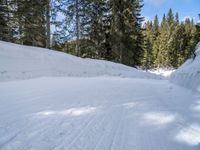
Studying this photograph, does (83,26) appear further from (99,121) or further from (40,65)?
(99,121)

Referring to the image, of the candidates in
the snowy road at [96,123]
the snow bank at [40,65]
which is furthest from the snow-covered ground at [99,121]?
the snow bank at [40,65]

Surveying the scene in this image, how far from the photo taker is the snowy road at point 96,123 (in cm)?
418

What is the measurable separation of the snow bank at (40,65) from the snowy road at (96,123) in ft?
22.4

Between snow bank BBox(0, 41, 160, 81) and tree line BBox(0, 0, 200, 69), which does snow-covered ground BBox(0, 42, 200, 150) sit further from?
tree line BBox(0, 0, 200, 69)

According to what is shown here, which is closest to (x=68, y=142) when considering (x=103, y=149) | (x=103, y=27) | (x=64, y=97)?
(x=103, y=149)

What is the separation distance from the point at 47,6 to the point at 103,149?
964 inches

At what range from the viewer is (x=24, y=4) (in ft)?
87.8

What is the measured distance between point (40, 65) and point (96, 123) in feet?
40.4

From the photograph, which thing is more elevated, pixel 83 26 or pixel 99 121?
pixel 83 26

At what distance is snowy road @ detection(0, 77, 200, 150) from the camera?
418 centimetres

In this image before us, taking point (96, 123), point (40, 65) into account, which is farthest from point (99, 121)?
point (40, 65)

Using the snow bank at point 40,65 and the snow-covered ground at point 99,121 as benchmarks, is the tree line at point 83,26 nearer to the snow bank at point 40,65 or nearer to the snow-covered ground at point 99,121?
the snow bank at point 40,65

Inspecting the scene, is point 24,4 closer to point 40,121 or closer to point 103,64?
point 103,64

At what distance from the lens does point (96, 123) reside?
5.30m
